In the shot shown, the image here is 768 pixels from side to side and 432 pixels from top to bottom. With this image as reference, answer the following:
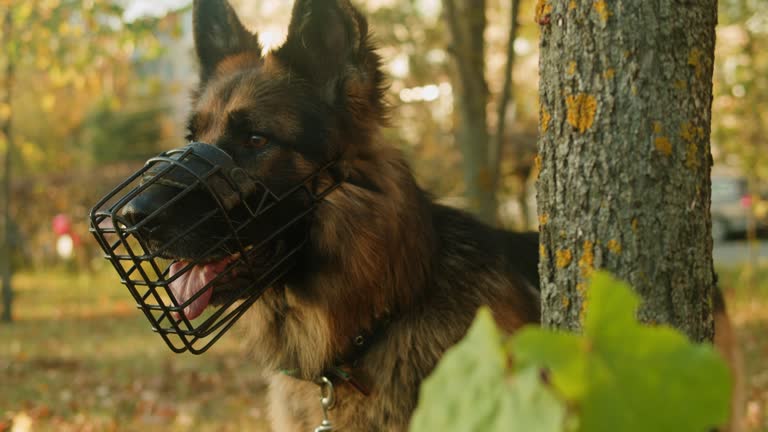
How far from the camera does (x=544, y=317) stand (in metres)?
1.96

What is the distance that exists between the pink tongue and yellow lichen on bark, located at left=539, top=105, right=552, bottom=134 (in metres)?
1.29

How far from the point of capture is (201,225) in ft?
7.86

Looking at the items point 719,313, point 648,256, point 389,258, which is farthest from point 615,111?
point 719,313

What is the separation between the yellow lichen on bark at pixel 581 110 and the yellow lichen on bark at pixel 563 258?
0.31 m

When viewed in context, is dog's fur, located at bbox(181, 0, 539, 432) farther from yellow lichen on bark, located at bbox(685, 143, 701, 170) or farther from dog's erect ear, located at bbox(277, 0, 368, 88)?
yellow lichen on bark, located at bbox(685, 143, 701, 170)

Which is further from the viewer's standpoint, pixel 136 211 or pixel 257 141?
pixel 257 141

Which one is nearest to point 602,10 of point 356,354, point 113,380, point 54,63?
point 356,354

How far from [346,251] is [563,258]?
1.04 m

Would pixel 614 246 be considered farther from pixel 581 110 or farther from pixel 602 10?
pixel 602 10

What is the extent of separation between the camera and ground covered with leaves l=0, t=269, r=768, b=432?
5.36 meters

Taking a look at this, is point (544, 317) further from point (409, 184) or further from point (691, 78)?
point (409, 184)

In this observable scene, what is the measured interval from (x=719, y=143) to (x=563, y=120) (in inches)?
373

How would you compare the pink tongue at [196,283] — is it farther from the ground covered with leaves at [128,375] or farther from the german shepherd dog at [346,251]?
the ground covered with leaves at [128,375]

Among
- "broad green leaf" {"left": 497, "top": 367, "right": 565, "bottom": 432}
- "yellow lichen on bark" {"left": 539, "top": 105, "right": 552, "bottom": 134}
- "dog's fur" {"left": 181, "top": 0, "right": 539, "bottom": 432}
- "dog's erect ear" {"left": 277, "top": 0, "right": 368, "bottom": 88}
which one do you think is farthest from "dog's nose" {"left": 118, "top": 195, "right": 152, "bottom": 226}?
"broad green leaf" {"left": 497, "top": 367, "right": 565, "bottom": 432}
